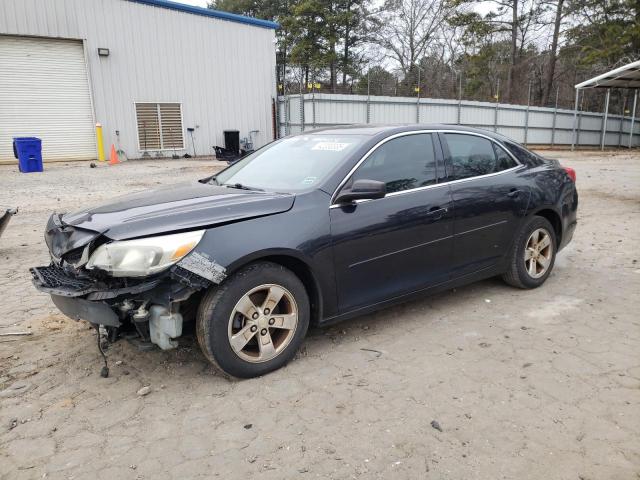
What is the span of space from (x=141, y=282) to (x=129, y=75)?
748 inches

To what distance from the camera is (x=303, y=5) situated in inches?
1300

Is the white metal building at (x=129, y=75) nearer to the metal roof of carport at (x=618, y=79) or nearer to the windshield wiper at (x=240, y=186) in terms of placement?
the metal roof of carport at (x=618, y=79)

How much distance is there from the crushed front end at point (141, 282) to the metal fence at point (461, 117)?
15928mm

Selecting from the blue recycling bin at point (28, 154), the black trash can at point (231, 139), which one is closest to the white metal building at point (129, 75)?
the black trash can at point (231, 139)

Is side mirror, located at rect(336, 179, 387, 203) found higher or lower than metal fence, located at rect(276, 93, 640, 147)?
lower

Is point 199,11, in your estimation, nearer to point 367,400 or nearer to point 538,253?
point 538,253

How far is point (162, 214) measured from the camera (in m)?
3.11

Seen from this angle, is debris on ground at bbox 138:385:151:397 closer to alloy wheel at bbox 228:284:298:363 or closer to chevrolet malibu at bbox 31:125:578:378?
chevrolet malibu at bbox 31:125:578:378

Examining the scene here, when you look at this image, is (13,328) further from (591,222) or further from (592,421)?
(591,222)

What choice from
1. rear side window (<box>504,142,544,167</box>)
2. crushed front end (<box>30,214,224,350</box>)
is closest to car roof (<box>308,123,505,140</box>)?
rear side window (<box>504,142,544,167</box>)

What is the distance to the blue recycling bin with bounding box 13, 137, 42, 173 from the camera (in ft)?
50.9

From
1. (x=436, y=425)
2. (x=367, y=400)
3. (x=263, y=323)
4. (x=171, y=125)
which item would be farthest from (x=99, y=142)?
(x=436, y=425)

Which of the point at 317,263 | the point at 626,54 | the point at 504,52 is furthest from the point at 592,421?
Answer: the point at 504,52

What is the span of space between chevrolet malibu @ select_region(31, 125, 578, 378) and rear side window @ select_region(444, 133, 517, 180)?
0.04 ft
